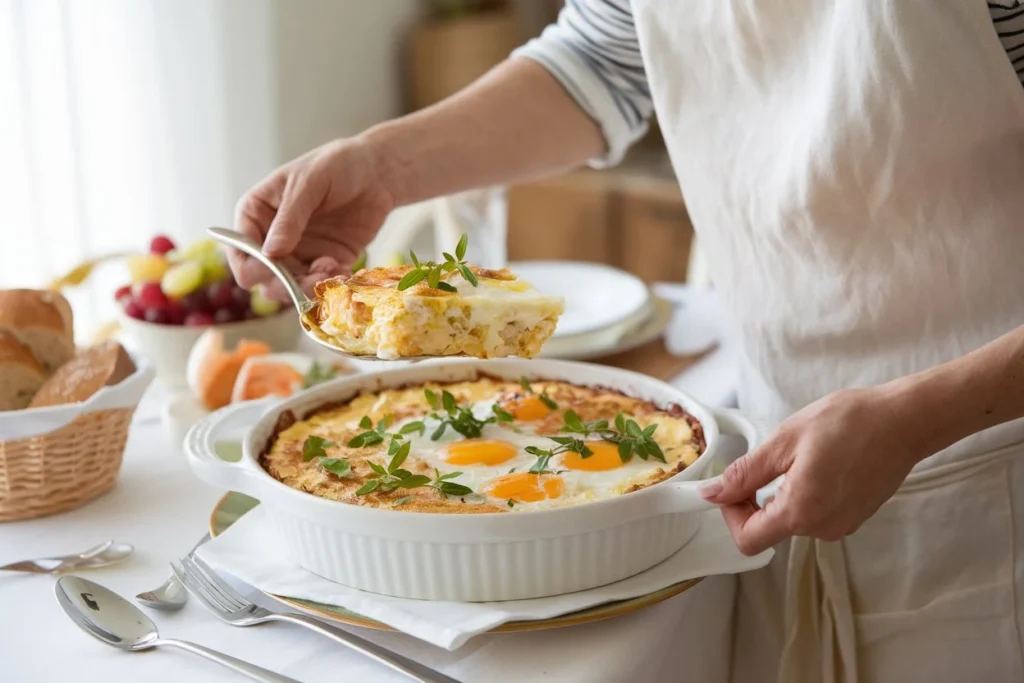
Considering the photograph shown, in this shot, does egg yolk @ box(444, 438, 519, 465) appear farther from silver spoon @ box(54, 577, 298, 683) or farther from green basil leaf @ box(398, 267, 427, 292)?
silver spoon @ box(54, 577, 298, 683)

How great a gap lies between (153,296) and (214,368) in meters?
0.23

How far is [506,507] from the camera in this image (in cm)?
99

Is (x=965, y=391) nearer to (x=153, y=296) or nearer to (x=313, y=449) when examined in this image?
(x=313, y=449)

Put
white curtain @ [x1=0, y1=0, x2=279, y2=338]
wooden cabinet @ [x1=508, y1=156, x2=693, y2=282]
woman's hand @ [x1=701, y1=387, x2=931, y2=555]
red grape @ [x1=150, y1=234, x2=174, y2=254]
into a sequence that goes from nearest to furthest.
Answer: woman's hand @ [x1=701, y1=387, x2=931, y2=555]
red grape @ [x1=150, y1=234, x2=174, y2=254]
white curtain @ [x1=0, y1=0, x2=279, y2=338]
wooden cabinet @ [x1=508, y1=156, x2=693, y2=282]

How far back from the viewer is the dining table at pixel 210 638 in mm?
916

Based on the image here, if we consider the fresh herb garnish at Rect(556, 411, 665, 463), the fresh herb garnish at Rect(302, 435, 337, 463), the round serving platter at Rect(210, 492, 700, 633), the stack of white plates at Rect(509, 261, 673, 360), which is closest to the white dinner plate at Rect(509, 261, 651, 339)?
the stack of white plates at Rect(509, 261, 673, 360)

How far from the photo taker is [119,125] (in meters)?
2.74

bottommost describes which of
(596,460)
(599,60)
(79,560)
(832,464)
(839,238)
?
(79,560)

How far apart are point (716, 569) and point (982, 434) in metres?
0.34

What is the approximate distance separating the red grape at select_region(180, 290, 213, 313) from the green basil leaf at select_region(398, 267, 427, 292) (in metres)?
0.68

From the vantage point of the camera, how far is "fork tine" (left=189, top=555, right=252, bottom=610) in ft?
3.29

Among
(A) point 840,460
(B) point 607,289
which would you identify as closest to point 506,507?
(A) point 840,460

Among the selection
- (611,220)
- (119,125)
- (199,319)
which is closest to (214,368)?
(199,319)

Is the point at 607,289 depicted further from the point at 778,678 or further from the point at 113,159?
the point at 113,159
